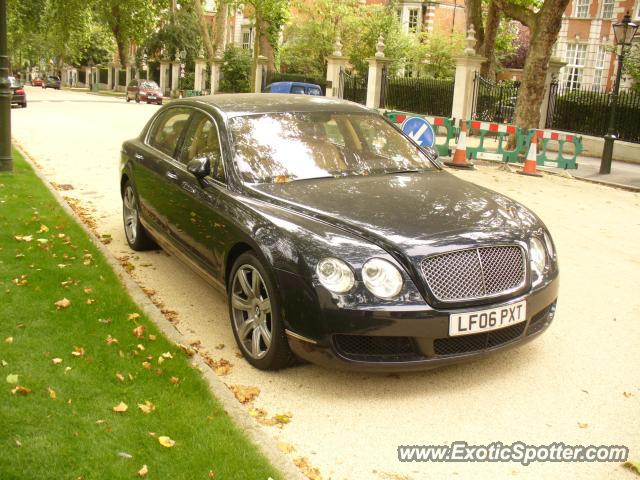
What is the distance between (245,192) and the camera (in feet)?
16.6

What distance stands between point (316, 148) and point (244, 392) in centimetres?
202

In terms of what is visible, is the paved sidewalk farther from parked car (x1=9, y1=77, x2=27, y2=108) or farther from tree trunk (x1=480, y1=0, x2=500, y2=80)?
parked car (x1=9, y1=77, x2=27, y2=108)

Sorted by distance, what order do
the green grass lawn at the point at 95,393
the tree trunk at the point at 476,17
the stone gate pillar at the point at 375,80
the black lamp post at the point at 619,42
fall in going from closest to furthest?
the green grass lawn at the point at 95,393
the black lamp post at the point at 619,42
the stone gate pillar at the point at 375,80
the tree trunk at the point at 476,17

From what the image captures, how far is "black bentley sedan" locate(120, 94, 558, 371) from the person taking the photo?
414 centimetres

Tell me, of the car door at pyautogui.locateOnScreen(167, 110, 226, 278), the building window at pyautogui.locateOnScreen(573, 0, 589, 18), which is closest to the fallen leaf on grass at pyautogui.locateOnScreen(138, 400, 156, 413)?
the car door at pyautogui.locateOnScreen(167, 110, 226, 278)

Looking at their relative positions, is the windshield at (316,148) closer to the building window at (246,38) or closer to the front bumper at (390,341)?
the front bumper at (390,341)

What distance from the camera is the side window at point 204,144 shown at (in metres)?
5.46

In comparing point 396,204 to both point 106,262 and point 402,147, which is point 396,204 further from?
point 106,262

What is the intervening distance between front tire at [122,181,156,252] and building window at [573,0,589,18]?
4349cm

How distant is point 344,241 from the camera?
14.1 feet

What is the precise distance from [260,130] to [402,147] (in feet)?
3.94

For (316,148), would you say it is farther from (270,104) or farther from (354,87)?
(354,87)

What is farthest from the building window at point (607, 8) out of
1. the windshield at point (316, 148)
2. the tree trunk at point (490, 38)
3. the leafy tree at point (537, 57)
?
the windshield at point (316, 148)

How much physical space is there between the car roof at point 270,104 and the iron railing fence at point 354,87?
23842mm
